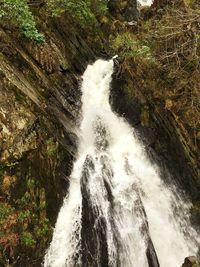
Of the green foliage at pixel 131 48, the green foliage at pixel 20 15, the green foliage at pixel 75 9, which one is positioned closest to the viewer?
the green foliage at pixel 20 15

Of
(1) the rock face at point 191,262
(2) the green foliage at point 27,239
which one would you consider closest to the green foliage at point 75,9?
(2) the green foliage at point 27,239

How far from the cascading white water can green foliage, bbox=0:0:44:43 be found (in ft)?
12.3

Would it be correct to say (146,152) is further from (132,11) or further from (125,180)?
(132,11)

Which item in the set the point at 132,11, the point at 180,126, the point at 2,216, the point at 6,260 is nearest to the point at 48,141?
the point at 2,216

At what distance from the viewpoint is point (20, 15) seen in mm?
11875

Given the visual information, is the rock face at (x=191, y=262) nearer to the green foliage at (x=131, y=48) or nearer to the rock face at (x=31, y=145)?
the rock face at (x=31, y=145)

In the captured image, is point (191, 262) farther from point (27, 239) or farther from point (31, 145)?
point (31, 145)

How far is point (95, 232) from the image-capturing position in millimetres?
10266

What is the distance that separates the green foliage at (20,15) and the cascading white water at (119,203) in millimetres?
3749

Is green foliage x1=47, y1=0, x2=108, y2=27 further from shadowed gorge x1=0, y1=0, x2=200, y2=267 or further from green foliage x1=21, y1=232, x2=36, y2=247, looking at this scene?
green foliage x1=21, y1=232, x2=36, y2=247

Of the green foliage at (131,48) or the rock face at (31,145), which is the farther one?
the green foliage at (131,48)

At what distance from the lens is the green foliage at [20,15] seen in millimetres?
11633

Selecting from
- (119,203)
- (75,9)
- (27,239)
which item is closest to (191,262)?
(119,203)

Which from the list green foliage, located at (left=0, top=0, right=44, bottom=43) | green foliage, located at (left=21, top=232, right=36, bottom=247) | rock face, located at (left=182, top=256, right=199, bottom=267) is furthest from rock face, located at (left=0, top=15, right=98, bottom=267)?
rock face, located at (left=182, top=256, right=199, bottom=267)
